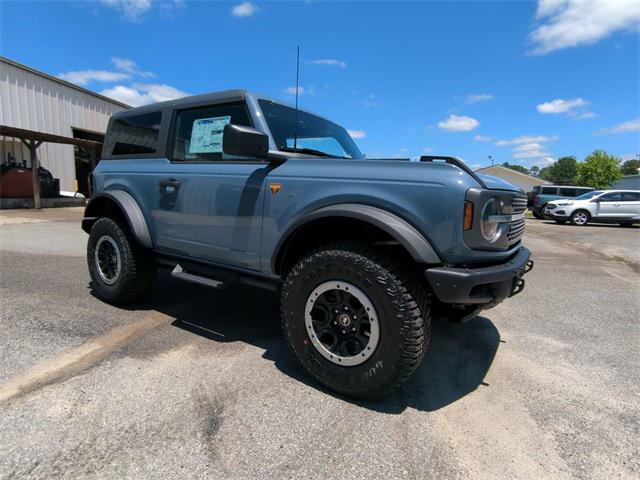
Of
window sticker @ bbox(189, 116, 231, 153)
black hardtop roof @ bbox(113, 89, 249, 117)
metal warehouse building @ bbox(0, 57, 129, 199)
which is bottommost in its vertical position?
window sticker @ bbox(189, 116, 231, 153)

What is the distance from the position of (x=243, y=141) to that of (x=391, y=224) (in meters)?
1.09

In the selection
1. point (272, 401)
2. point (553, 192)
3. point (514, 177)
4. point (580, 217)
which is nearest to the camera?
point (272, 401)

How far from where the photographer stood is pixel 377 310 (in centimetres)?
239

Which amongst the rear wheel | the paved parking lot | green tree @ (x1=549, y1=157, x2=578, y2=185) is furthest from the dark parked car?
green tree @ (x1=549, y1=157, x2=578, y2=185)

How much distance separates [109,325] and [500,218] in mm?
3284

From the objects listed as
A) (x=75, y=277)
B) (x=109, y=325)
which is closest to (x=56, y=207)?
(x=75, y=277)

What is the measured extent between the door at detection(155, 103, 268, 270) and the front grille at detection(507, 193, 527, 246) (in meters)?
1.71

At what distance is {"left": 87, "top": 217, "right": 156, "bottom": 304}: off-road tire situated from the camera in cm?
387

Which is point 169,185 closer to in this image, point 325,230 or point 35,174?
point 325,230

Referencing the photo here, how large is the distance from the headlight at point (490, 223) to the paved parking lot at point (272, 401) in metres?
1.07

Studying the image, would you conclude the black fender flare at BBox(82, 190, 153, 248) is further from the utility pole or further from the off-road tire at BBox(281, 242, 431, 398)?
the utility pole

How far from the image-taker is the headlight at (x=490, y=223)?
2.30m

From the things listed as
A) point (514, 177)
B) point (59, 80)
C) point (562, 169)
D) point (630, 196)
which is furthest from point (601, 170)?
point (562, 169)

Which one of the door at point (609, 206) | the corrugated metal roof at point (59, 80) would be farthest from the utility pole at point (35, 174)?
the door at point (609, 206)
